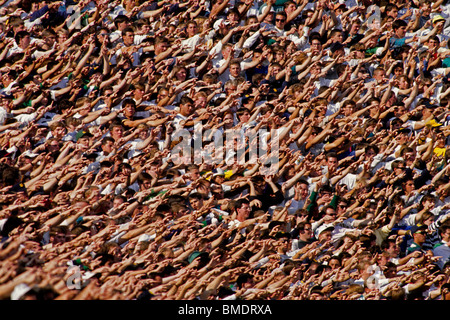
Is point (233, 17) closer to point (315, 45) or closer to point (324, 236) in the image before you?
point (315, 45)

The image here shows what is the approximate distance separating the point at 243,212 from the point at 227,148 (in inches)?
57.9

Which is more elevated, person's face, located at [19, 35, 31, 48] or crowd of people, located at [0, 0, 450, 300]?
person's face, located at [19, 35, 31, 48]

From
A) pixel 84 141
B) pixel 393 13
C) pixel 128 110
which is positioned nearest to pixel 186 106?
pixel 128 110

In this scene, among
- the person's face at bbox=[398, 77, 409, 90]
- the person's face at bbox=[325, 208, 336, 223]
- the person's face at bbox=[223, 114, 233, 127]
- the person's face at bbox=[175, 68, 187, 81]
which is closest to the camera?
the person's face at bbox=[325, 208, 336, 223]

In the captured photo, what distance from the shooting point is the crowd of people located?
14.8m

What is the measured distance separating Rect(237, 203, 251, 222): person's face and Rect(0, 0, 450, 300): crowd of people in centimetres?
3

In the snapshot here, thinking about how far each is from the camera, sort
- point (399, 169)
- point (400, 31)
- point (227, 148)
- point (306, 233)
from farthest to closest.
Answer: point (400, 31) < point (399, 169) < point (227, 148) < point (306, 233)

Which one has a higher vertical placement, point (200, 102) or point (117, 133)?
point (200, 102)

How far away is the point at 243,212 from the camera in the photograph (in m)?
15.8

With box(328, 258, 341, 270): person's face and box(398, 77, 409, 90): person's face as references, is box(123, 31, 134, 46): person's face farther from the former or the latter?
box(328, 258, 341, 270): person's face

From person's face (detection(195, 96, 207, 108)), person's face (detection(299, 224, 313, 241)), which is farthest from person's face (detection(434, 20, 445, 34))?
person's face (detection(299, 224, 313, 241))

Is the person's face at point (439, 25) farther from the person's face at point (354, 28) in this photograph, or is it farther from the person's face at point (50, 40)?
the person's face at point (50, 40)

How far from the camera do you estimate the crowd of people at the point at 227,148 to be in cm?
1478

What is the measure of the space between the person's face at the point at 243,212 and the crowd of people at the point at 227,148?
3 cm
